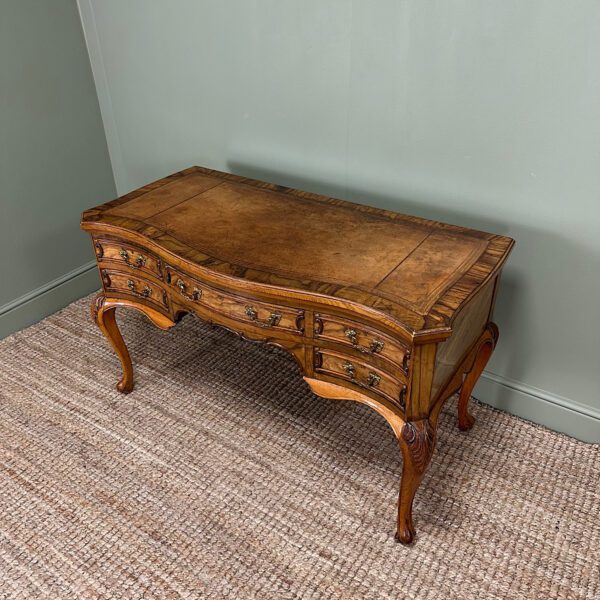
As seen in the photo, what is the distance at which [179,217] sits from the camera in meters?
1.65

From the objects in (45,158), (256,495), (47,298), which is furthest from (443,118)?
(47,298)

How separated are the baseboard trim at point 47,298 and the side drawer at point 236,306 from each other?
40.3 inches

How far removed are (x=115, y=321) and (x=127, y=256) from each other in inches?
12.0

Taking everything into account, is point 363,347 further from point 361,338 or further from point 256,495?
point 256,495

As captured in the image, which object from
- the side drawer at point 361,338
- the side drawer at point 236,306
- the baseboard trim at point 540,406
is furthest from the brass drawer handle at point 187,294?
the baseboard trim at point 540,406

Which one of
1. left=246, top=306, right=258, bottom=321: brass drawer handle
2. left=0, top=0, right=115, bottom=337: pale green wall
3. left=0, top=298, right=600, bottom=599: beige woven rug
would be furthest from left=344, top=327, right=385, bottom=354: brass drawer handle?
left=0, top=0, right=115, bottom=337: pale green wall

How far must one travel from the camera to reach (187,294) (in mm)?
1565

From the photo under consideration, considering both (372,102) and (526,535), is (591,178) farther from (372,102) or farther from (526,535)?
(526,535)

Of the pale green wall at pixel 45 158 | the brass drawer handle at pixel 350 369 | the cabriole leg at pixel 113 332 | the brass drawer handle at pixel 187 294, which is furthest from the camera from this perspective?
the pale green wall at pixel 45 158

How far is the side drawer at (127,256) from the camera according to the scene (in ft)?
5.29

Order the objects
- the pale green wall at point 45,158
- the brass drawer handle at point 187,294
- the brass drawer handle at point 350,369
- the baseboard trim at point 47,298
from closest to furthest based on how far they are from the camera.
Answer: the brass drawer handle at point 350,369, the brass drawer handle at point 187,294, the pale green wall at point 45,158, the baseboard trim at point 47,298

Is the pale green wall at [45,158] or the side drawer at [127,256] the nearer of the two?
the side drawer at [127,256]

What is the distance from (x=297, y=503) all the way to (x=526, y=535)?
575 millimetres

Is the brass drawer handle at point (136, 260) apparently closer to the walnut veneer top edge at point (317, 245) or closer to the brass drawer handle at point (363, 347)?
the walnut veneer top edge at point (317, 245)
